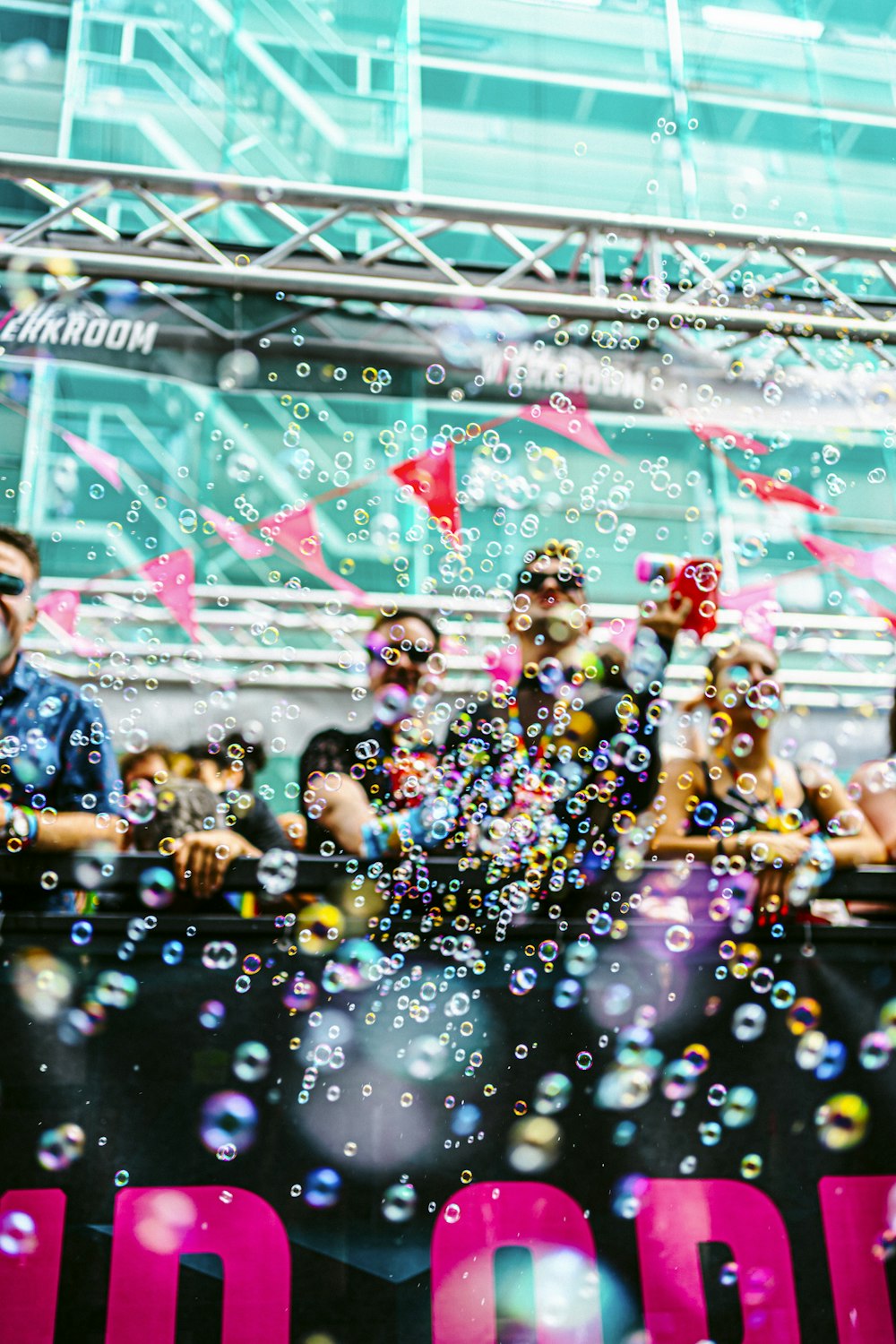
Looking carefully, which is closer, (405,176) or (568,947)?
(568,947)

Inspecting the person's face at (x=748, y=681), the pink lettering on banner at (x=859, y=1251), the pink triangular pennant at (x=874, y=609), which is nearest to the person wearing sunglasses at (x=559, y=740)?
the person's face at (x=748, y=681)

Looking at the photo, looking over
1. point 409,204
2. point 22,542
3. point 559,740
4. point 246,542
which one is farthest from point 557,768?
point 246,542

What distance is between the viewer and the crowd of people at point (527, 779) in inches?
65.2

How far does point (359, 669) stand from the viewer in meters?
3.74

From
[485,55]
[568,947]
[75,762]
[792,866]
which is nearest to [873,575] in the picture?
[792,866]

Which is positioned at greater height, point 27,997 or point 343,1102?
point 27,997

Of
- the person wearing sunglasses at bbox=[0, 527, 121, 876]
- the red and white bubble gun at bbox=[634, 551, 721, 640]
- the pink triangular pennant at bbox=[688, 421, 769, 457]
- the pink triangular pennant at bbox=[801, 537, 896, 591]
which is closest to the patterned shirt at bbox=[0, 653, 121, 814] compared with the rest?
the person wearing sunglasses at bbox=[0, 527, 121, 876]

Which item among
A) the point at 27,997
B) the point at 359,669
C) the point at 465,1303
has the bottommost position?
the point at 465,1303

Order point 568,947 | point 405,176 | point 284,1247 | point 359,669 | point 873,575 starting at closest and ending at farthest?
1. point 284,1247
2. point 568,947
3. point 359,669
4. point 873,575
5. point 405,176

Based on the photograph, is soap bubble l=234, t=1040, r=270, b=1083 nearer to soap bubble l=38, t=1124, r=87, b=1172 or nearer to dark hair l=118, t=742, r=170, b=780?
soap bubble l=38, t=1124, r=87, b=1172

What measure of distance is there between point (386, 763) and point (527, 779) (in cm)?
28

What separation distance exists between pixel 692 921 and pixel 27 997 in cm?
103

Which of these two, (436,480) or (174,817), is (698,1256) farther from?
(436,480)

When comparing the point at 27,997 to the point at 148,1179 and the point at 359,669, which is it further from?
the point at 359,669
